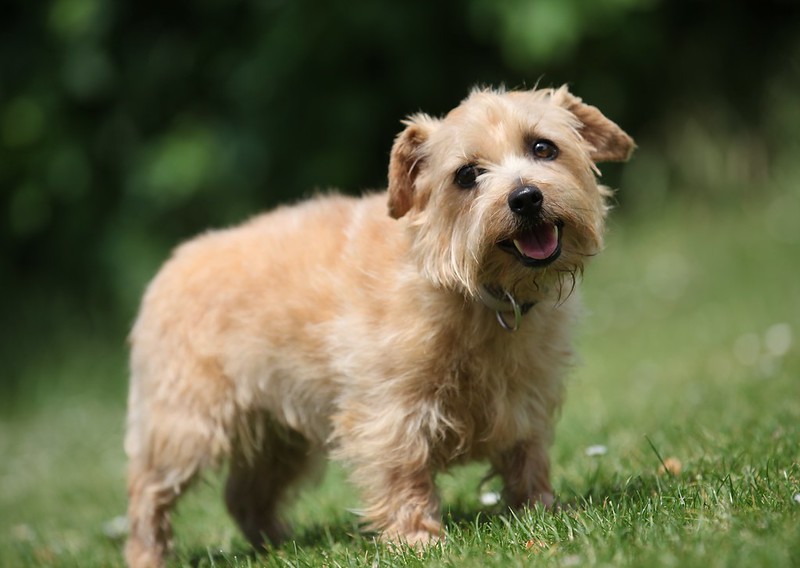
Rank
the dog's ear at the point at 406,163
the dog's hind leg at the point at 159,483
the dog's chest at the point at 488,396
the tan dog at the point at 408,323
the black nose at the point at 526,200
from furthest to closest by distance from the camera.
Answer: the dog's hind leg at the point at 159,483 < the dog's ear at the point at 406,163 < the dog's chest at the point at 488,396 < the tan dog at the point at 408,323 < the black nose at the point at 526,200

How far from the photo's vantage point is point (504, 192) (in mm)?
3754

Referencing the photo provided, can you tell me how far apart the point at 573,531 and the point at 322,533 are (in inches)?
63.4

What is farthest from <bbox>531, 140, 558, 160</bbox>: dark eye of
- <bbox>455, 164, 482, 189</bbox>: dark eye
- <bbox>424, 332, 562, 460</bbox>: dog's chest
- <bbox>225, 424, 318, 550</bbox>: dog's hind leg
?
<bbox>225, 424, 318, 550</bbox>: dog's hind leg

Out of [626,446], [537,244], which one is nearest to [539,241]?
[537,244]

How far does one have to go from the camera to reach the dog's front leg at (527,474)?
4.19 metres

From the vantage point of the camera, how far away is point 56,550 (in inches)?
205

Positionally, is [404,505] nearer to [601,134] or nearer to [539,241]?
[539,241]

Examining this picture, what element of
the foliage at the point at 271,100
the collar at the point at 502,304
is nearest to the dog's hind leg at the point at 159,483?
the collar at the point at 502,304

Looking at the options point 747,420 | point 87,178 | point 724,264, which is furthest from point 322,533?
point 87,178

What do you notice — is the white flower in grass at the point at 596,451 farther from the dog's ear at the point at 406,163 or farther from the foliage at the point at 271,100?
the foliage at the point at 271,100

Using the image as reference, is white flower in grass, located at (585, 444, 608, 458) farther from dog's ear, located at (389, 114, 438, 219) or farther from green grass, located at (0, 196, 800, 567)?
dog's ear, located at (389, 114, 438, 219)

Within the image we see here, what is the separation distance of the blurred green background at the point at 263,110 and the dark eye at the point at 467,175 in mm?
6786

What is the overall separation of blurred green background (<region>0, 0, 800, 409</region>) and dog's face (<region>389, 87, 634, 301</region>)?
6.59 meters

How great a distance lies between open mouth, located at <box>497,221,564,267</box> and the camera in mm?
3793
